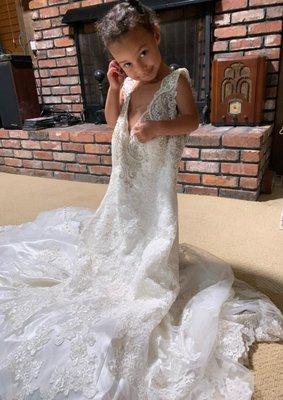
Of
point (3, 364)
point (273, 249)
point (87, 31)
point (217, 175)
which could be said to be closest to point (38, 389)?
point (3, 364)

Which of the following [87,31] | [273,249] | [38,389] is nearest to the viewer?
[38,389]

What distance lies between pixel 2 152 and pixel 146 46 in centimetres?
207

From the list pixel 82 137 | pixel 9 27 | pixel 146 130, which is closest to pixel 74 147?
pixel 82 137

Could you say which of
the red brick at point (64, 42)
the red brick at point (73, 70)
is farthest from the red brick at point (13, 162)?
the red brick at point (64, 42)

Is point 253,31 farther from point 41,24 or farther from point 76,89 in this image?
point 41,24

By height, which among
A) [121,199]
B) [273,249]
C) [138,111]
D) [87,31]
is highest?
[87,31]

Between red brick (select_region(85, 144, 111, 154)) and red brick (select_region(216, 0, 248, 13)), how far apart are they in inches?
37.5

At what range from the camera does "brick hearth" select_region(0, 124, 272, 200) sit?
161 centimetres

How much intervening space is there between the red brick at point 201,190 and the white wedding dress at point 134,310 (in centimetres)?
72

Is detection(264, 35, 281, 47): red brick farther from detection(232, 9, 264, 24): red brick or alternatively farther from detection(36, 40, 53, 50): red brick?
detection(36, 40, 53, 50): red brick

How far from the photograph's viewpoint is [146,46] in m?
0.71

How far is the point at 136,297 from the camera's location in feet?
2.79

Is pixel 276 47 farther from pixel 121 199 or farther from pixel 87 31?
pixel 121 199

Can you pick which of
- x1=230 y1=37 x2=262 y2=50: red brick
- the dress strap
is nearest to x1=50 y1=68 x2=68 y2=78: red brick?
x1=230 y1=37 x2=262 y2=50: red brick
